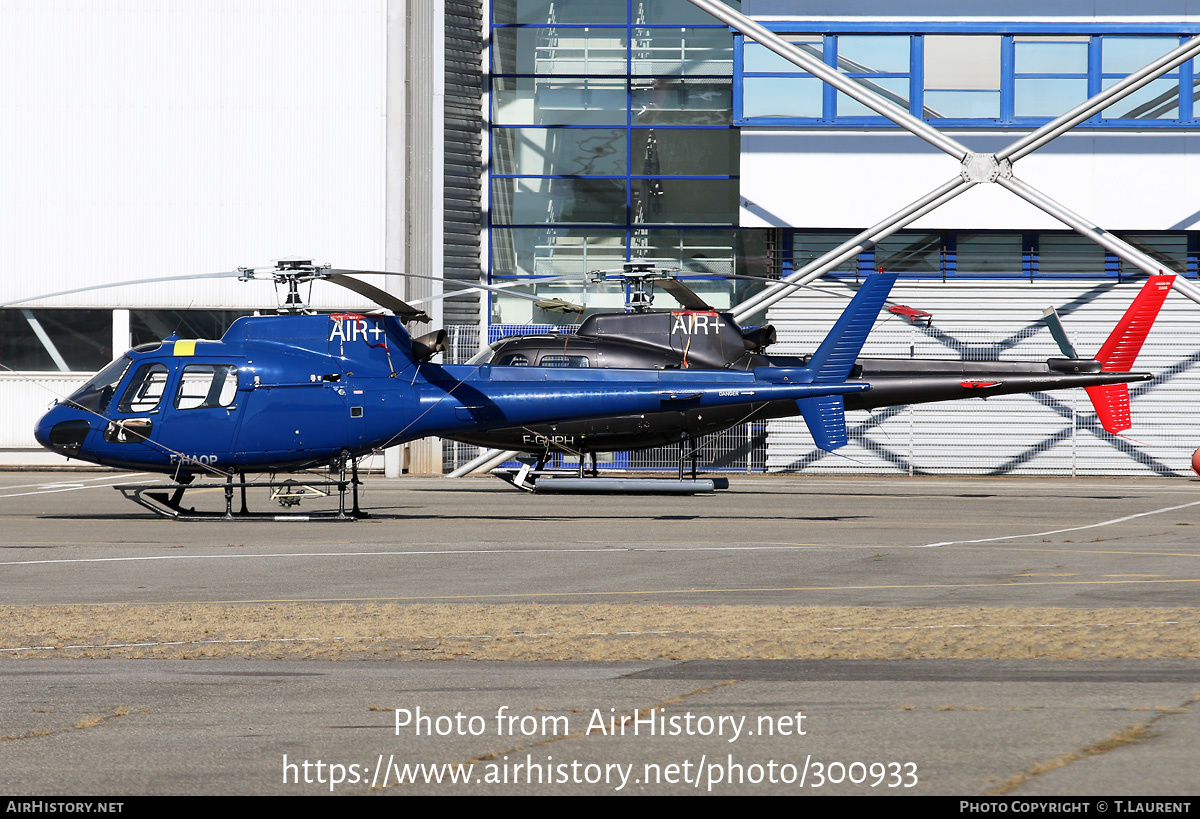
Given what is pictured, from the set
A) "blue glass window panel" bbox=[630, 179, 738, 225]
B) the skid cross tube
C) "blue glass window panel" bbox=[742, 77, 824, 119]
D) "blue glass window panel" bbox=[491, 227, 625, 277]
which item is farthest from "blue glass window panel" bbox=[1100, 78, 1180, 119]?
"blue glass window panel" bbox=[491, 227, 625, 277]

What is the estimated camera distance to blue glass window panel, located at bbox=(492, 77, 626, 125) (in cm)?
3438

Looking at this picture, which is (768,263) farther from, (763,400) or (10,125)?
(10,125)

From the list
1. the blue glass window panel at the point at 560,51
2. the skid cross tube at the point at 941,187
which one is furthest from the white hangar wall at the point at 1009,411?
the blue glass window panel at the point at 560,51

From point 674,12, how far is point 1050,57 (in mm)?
9488

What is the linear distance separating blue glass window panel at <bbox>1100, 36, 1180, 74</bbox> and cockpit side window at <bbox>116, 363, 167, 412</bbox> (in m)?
24.8

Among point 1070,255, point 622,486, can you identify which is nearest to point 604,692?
point 622,486

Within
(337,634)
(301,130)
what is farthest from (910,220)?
(337,634)

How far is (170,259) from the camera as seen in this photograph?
107 ft

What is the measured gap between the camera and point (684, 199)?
34.6 m

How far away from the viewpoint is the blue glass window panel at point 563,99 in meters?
34.4

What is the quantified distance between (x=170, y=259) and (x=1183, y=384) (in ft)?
81.8

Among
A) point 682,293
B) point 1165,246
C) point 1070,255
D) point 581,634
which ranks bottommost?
point 581,634

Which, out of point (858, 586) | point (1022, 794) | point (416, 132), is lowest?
point (858, 586)

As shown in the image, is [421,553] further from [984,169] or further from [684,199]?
[684,199]
